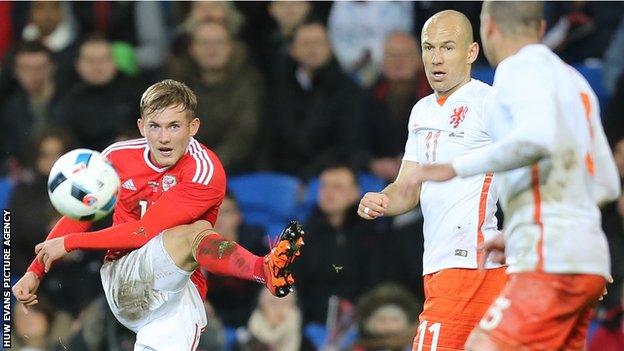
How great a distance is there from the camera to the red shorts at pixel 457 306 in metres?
6.10

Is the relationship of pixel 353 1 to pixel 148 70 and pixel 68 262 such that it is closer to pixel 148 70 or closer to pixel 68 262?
pixel 148 70

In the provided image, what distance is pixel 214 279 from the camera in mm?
9906

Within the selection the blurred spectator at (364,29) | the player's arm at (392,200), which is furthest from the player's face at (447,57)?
the blurred spectator at (364,29)

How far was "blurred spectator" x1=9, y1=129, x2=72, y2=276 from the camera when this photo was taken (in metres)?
10.1

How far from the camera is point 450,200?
6.27 m

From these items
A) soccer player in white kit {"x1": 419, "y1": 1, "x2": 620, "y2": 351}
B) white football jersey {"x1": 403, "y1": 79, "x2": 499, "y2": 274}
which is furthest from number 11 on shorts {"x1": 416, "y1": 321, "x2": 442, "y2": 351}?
soccer player in white kit {"x1": 419, "y1": 1, "x2": 620, "y2": 351}

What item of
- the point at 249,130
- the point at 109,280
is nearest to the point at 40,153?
the point at 249,130

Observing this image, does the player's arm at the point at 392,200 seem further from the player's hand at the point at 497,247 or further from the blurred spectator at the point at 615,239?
the blurred spectator at the point at 615,239

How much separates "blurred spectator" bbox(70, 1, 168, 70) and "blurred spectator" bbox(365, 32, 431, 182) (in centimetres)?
205

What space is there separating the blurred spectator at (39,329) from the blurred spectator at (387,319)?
7.66 ft

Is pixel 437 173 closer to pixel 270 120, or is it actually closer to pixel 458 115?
pixel 458 115

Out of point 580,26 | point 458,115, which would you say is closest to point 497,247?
point 458,115

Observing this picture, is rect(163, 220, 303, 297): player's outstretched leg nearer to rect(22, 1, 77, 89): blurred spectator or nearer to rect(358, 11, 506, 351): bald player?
rect(358, 11, 506, 351): bald player

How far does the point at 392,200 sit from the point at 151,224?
1.30 m
